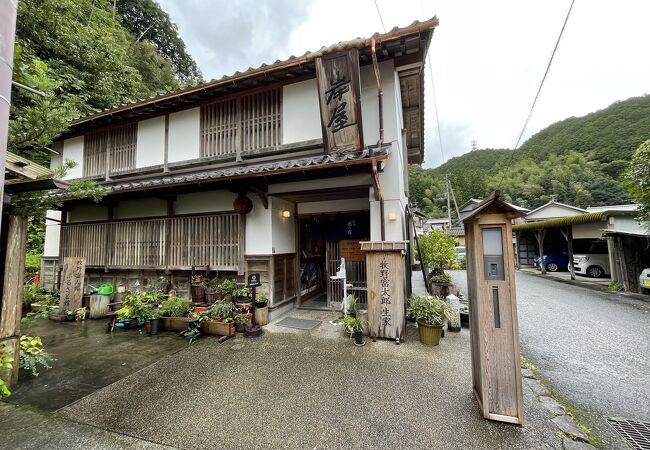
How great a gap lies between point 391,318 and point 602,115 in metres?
69.0

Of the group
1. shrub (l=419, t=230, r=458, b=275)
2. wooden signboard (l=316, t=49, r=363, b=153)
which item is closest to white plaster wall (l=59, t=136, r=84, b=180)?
wooden signboard (l=316, t=49, r=363, b=153)

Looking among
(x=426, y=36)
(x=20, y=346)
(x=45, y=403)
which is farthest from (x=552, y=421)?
(x=20, y=346)

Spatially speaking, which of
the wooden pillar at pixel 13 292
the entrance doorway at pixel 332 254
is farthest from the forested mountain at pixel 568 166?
the wooden pillar at pixel 13 292

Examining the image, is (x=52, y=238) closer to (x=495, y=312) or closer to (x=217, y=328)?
(x=217, y=328)

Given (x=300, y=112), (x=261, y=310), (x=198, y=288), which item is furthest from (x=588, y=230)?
(x=198, y=288)

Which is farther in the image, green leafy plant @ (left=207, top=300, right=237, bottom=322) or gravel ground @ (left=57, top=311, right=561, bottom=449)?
green leafy plant @ (left=207, top=300, right=237, bottom=322)

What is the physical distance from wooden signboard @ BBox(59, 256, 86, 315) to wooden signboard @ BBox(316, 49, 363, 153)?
7.78 m

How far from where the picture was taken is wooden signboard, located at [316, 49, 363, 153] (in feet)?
18.5

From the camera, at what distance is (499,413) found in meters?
2.79

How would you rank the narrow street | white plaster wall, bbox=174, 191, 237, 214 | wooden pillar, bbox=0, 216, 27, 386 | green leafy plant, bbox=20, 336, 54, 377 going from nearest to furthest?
the narrow street < wooden pillar, bbox=0, 216, 27, 386 < green leafy plant, bbox=20, 336, 54, 377 < white plaster wall, bbox=174, 191, 237, 214

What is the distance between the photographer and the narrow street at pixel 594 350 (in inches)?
134

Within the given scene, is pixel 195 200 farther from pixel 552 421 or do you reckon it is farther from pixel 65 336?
pixel 552 421

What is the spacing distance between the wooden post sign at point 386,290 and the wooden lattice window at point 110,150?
902 cm

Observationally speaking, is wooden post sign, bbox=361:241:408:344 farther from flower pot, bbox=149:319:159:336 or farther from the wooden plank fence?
flower pot, bbox=149:319:159:336
